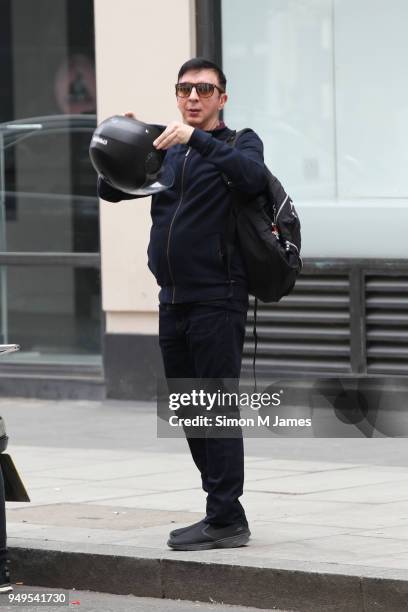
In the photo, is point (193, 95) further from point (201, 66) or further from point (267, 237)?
A: point (267, 237)

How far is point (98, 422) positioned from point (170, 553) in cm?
467

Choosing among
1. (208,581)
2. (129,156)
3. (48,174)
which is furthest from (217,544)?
(48,174)

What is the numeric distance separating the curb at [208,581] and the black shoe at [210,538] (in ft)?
0.55

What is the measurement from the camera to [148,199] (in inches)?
447

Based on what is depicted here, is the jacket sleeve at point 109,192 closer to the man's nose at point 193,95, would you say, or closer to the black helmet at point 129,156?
the black helmet at point 129,156

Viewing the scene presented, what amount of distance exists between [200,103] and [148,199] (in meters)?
4.88

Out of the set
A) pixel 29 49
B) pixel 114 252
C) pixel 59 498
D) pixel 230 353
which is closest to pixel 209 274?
pixel 230 353

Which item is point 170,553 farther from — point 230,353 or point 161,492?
point 161,492

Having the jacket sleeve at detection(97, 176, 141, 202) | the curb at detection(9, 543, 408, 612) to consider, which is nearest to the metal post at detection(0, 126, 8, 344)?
the curb at detection(9, 543, 408, 612)

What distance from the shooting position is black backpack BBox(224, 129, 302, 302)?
6395mm

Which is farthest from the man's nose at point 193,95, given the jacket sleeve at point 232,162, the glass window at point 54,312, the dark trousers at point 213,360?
the glass window at point 54,312

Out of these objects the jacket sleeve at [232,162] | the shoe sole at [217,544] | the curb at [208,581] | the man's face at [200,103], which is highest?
the man's face at [200,103]

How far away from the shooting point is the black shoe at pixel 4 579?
642 centimetres

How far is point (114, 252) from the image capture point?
11711mm
